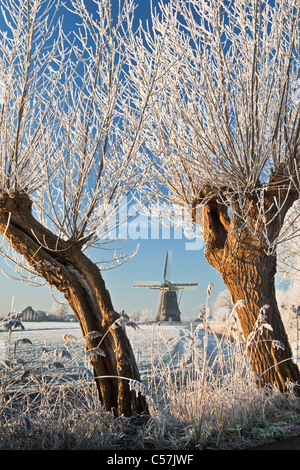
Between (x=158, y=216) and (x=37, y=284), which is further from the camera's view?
(x=158, y=216)

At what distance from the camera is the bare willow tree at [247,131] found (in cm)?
498

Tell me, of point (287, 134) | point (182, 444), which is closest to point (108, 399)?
point (182, 444)

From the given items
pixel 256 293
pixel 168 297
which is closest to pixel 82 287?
pixel 256 293

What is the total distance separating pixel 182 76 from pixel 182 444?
4.02 meters

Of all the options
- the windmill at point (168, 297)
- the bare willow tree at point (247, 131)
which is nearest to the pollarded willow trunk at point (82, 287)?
the bare willow tree at point (247, 131)

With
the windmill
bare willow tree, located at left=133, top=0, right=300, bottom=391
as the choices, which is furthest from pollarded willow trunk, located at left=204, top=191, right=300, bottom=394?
the windmill

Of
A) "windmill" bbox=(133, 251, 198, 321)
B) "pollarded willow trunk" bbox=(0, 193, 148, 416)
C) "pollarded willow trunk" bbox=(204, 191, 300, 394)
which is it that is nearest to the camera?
"pollarded willow trunk" bbox=(0, 193, 148, 416)

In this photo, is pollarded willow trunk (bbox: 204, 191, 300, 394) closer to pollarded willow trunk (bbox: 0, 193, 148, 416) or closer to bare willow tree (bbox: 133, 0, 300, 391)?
bare willow tree (bbox: 133, 0, 300, 391)

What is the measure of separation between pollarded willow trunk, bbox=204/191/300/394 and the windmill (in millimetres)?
12523

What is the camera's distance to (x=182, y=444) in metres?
3.18

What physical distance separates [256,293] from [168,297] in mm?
13823

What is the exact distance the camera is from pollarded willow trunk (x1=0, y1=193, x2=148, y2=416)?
3715 millimetres

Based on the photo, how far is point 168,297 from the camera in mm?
18875

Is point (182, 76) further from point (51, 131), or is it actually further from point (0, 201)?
point (0, 201)
